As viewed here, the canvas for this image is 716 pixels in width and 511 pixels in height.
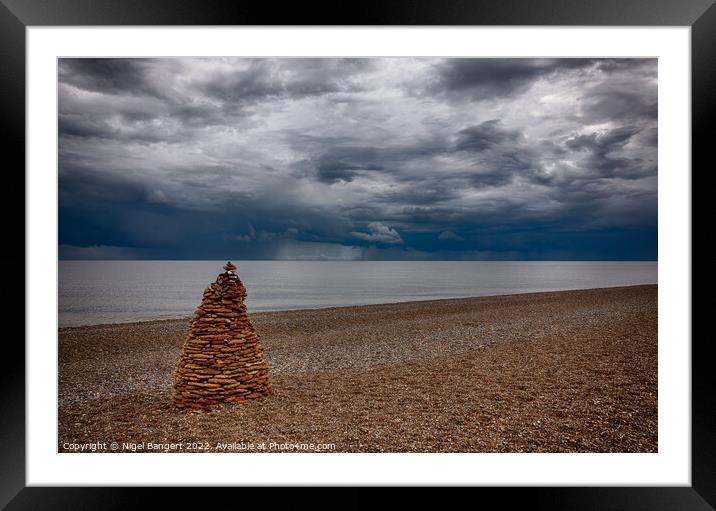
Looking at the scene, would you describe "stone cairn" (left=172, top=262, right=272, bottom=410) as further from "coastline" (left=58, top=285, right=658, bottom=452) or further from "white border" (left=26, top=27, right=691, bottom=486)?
"white border" (left=26, top=27, right=691, bottom=486)

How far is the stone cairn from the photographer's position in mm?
3156

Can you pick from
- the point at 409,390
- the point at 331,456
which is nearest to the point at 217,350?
the point at 331,456

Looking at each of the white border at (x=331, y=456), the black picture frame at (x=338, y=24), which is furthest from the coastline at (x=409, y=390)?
the black picture frame at (x=338, y=24)

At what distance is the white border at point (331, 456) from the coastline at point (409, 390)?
0.37m

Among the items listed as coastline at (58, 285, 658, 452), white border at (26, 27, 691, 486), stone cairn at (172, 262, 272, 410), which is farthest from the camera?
stone cairn at (172, 262, 272, 410)

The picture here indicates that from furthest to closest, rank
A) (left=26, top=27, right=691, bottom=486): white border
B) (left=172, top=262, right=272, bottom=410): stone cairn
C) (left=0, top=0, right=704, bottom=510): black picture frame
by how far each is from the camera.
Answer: (left=172, top=262, right=272, bottom=410): stone cairn < (left=26, top=27, right=691, bottom=486): white border < (left=0, top=0, right=704, bottom=510): black picture frame

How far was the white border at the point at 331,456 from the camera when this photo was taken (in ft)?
7.55

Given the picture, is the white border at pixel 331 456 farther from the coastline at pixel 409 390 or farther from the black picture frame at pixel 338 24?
the coastline at pixel 409 390

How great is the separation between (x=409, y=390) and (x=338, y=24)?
10.3 ft

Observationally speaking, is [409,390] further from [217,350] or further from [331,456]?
[217,350]

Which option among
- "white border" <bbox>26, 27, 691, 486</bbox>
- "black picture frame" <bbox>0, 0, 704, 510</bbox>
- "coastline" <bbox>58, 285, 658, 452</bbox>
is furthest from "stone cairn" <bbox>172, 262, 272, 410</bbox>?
"black picture frame" <bbox>0, 0, 704, 510</bbox>

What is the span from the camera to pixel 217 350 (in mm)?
3164

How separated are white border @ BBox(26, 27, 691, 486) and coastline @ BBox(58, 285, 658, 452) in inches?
14.6

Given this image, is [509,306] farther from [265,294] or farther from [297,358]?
[265,294]
